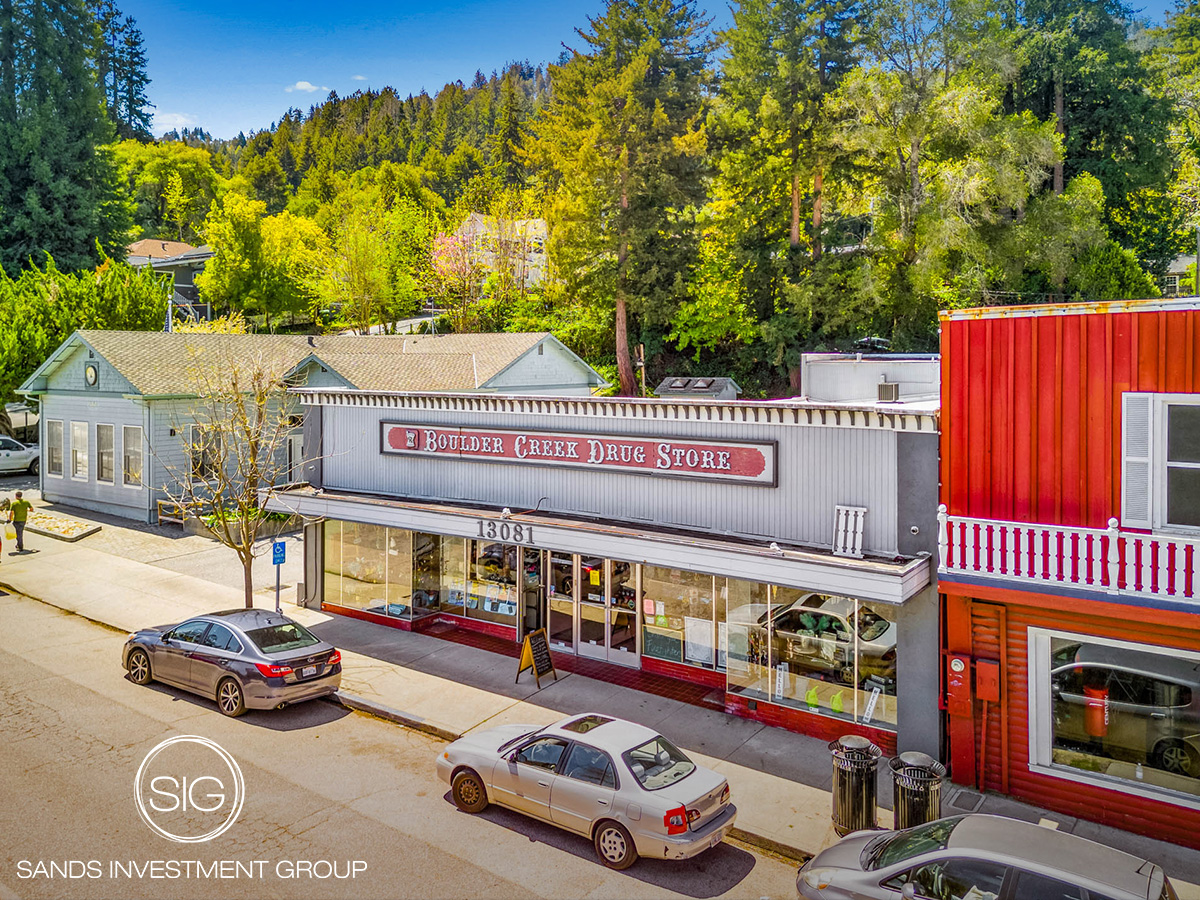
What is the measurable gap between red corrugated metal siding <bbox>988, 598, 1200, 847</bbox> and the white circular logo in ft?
33.1

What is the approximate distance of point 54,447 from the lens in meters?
30.3

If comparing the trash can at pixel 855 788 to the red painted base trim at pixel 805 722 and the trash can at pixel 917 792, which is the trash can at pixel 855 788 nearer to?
the trash can at pixel 917 792

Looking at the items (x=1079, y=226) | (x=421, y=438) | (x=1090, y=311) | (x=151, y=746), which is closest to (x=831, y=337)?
(x=1079, y=226)

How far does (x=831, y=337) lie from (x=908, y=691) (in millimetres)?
28072

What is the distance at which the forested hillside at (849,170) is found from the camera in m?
32.4

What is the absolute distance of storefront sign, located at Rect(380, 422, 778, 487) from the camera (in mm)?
13406

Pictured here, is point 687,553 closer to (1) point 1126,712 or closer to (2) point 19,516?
(1) point 1126,712

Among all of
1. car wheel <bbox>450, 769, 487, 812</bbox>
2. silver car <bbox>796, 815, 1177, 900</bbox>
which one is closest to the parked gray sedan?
car wheel <bbox>450, 769, 487, 812</bbox>

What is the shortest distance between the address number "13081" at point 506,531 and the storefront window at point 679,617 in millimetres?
2334

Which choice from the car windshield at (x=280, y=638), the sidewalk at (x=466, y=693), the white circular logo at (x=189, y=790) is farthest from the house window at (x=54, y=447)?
the white circular logo at (x=189, y=790)

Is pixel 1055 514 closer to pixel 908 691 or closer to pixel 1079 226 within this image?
pixel 908 691

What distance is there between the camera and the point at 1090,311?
10266mm

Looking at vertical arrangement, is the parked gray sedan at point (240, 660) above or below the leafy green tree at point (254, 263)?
below

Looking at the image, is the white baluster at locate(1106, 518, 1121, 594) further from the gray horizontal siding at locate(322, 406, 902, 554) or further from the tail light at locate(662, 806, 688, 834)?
the tail light at locate(662, 806, 688, 834)
